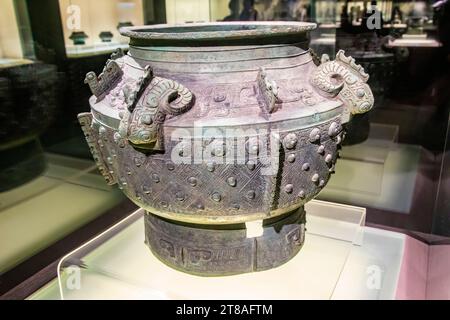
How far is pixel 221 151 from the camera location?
1.38m

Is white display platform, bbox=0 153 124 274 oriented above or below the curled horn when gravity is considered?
below

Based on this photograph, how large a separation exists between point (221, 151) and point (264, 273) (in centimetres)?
71

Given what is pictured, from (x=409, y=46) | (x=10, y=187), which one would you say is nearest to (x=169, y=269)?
(x=10, y=187)

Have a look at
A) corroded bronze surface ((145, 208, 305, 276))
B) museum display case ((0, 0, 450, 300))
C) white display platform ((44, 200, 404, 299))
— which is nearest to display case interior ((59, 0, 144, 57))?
museum display case ((0, 0, 450, 300))

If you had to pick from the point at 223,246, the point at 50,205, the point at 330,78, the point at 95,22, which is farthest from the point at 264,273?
the point at 95,22

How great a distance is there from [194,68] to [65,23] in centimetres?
135

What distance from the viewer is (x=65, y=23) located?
2461 mm

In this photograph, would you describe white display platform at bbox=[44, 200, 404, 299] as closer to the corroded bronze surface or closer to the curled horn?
the corroded bronze surface

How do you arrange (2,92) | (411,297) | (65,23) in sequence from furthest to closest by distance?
(65,23), (2,92), (411,297)

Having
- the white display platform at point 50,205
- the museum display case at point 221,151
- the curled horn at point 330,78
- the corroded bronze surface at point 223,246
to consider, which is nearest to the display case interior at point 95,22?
the museum display case at point 221,151

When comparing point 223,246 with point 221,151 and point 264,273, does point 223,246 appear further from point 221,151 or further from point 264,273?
point 221,151

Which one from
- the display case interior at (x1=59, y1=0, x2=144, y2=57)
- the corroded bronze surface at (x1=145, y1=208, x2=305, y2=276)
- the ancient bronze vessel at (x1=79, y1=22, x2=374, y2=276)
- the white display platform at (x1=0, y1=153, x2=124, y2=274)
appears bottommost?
the white display platform at (x1=0, y1=153, x2=124, y2=274)

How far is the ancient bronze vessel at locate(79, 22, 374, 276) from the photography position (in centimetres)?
138

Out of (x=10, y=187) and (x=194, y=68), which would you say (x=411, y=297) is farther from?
(x=10, y=187)
